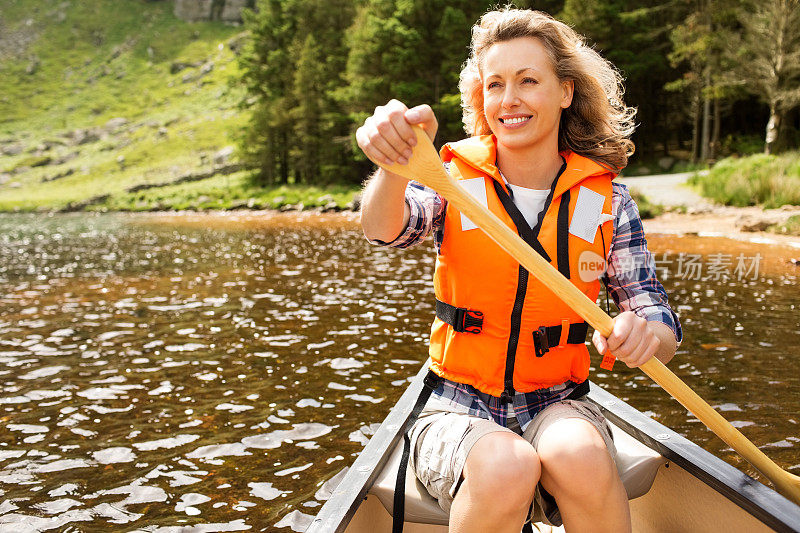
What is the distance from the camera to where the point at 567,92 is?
237cm

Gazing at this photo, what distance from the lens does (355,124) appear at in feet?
103

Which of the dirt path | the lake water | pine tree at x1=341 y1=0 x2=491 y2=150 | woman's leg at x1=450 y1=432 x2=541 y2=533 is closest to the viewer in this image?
woman's leg at x1=450 y1=432 x2=541 y2=533

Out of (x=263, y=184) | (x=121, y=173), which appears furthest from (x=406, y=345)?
(x=121, y=173)

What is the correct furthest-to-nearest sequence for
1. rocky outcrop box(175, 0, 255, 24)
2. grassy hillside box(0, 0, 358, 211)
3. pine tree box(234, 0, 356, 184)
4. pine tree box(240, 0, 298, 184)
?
rocky outcrop box(175, 0, 255, 24) < grassy hillside box(0, 0, 358, 211) < pine tree box(240, 0, 298, 184) < pine tree box(234, 0, 356, 184)

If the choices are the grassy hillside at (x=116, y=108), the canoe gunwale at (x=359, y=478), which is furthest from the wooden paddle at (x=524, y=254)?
the grassy hillside at (x=116, y=108)

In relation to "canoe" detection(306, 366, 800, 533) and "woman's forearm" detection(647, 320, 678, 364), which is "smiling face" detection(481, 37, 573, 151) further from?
"canoe" detection(306, 366, 800, 533)

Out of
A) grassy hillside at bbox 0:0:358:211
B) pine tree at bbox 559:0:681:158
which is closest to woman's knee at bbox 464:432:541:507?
pine tree at bbox 559:0:681:158

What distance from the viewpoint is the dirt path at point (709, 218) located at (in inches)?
492

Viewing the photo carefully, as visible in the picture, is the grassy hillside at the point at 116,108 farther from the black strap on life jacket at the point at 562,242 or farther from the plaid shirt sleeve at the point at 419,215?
the black strap on life jacket at the point at 562,242

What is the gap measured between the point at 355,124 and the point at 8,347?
26.0 metres

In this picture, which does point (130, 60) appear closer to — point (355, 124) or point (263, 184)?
point (263, 184)

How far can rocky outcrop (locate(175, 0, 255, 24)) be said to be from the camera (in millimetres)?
85750

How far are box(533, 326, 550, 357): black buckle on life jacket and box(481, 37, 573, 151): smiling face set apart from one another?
0.68 meters

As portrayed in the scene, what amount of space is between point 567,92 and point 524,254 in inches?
34.3
